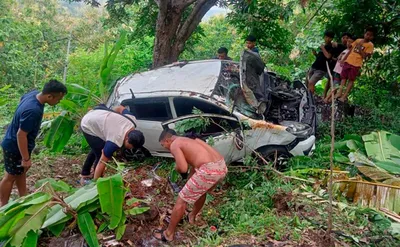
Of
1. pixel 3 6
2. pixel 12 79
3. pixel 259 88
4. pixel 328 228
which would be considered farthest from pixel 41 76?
pixel 328 228

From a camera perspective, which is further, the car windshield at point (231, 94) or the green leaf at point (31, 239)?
the car windshield at point (231, 94)

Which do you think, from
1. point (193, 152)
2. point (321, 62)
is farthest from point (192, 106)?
point (321, 62)

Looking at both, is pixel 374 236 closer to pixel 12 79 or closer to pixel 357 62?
pixel 357 62

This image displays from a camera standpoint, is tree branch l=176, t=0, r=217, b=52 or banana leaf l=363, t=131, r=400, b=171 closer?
banana leaf l=363, t=131, r=400, b=171

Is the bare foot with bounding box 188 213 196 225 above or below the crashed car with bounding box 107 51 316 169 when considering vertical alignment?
below

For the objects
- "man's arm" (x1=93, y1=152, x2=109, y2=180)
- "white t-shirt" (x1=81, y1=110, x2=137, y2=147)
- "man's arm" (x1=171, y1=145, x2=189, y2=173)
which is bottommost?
"man's arm" (x1=93, y1=152, x2=109, y2=180)

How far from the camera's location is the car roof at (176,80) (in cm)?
626

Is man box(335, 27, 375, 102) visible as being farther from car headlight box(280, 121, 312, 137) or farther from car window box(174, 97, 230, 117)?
car window box(174, 97, 230, 117)

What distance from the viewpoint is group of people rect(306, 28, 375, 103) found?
7.71 meters

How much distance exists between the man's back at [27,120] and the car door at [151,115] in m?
2.26

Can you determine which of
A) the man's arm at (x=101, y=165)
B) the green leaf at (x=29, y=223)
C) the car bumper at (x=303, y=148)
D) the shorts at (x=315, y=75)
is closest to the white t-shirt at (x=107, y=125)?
the man's arm at (x=101, y=165)

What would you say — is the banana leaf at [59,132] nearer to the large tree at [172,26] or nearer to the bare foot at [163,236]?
the bare foot at [163,236]

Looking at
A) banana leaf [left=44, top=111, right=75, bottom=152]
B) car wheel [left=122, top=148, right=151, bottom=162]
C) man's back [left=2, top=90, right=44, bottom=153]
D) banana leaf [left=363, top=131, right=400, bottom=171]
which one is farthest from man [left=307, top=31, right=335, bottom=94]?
man's back [left=2, top=90, right=44, bottom=153]

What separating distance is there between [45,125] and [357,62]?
656 cm
